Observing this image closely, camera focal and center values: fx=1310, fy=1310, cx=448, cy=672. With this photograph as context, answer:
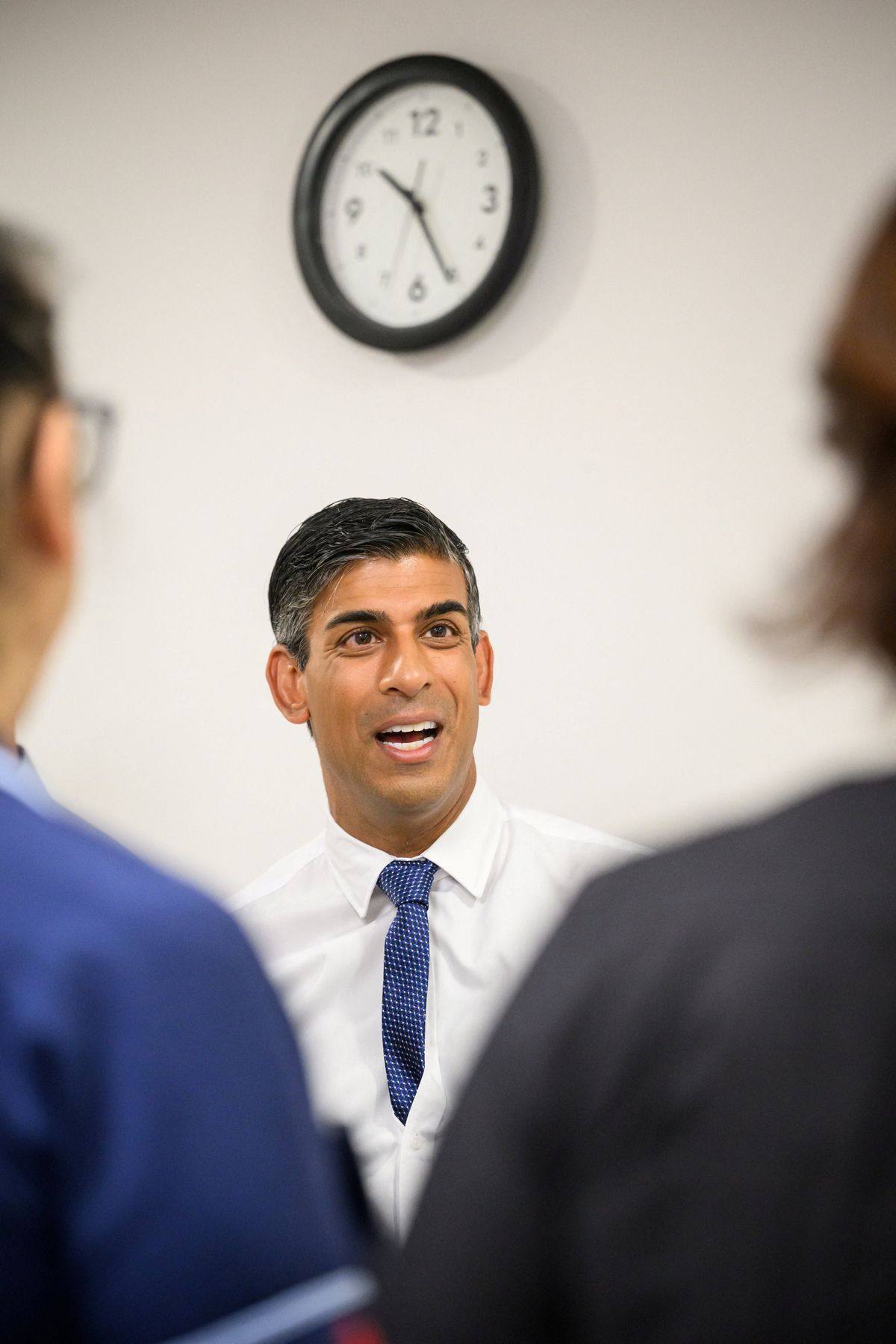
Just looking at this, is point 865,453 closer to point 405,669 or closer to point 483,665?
point 405,669

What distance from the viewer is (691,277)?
7.07 ft

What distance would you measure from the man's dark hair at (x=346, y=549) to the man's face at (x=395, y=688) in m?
0.02

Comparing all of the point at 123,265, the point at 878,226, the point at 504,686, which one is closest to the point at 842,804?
the point at 878,226

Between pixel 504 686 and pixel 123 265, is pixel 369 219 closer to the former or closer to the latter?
pixel 123 265

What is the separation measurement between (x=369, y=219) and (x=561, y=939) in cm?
200

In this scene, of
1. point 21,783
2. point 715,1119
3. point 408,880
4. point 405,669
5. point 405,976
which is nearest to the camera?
point 715,1119

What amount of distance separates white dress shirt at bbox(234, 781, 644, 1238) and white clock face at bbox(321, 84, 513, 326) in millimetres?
907

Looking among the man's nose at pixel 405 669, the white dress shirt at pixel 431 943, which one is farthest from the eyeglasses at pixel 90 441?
the man's nose at pixel 405 669

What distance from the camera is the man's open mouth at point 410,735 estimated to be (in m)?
2.04

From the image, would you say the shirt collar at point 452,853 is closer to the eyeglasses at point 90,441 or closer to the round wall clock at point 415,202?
the round wall clock at point 415,202

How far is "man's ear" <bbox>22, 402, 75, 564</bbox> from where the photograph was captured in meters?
0.75

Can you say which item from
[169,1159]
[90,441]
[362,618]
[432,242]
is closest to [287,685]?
[362,618]

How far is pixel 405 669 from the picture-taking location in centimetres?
204

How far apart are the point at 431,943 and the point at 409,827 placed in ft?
0.71
